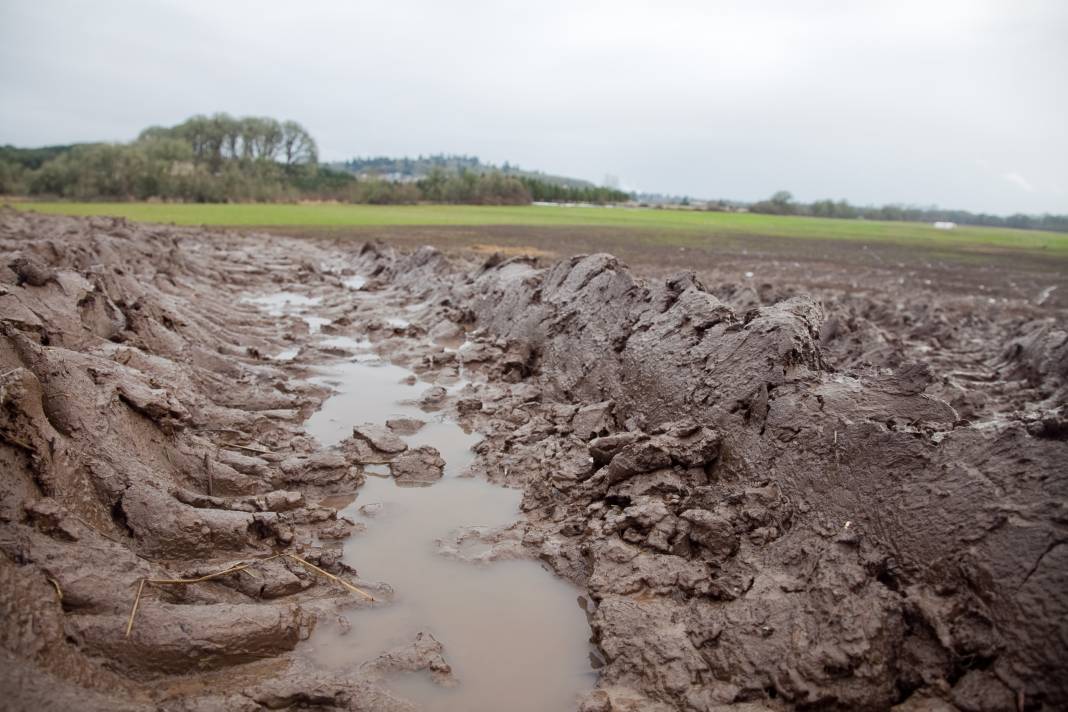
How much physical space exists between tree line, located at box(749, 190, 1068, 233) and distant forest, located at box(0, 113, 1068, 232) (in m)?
0.22

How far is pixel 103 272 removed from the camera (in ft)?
A: 30.2

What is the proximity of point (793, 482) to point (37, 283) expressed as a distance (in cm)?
767

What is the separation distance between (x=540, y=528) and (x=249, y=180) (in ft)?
240

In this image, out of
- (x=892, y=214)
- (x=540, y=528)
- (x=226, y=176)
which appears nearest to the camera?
(x=540, y=528)

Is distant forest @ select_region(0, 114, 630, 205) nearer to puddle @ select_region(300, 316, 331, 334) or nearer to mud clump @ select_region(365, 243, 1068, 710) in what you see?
puddle @ select_region(300, 316, 331, 334)

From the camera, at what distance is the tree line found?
10269cm

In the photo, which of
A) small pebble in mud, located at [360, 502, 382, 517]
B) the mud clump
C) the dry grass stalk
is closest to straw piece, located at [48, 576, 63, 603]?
the dry grass stalk

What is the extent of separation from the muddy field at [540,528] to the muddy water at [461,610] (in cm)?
2

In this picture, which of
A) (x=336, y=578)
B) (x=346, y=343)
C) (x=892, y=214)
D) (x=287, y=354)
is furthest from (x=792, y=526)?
(x=892, y=214)

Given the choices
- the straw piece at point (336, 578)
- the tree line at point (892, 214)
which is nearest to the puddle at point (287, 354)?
the straw piece at point (336, 578)

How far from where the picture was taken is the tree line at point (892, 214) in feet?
337

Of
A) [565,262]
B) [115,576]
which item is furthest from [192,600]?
[565,262]

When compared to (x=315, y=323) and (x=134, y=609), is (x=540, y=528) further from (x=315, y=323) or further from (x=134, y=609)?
(x=315, y=323)

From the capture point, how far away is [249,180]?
69875 millimetres
